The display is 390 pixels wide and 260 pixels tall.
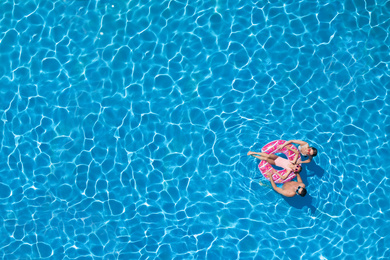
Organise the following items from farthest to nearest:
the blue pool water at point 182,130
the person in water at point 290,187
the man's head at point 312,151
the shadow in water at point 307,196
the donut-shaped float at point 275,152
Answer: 1. the shadow in water at point 307,196
2. the blue pool water at point 182,130
3. the donut-shaped float at point 275,152
4. the person in water at point 290,187
5. the man's head at point 312,151

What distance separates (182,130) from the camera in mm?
8656

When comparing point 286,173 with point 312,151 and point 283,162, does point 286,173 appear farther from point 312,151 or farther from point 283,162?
point 312,151

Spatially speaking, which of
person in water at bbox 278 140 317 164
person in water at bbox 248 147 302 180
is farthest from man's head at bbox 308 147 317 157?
person in water at bbox 248 147 302 180

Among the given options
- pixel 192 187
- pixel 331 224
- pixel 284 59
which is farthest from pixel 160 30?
pixel 331 224

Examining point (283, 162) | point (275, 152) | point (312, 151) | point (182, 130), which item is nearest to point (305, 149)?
point (312, 151)

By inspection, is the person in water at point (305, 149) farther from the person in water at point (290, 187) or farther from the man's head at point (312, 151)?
the person in water at point (290, 187)

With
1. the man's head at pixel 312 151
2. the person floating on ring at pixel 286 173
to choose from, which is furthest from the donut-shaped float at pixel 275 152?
the man's head at pixel 312 151

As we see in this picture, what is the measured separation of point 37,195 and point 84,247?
1166mm

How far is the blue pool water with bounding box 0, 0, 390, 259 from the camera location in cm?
852

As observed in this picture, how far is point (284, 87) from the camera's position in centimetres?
883

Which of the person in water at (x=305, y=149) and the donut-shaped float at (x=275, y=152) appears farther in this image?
the donut-shaped float at (x=275, y=152)

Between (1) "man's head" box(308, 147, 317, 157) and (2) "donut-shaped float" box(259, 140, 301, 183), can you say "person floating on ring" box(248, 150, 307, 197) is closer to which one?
(2) "donut-shaped float" box(259, 140, 301, 183)

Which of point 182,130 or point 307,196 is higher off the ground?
point 182,130

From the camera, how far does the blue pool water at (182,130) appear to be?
336 inches
